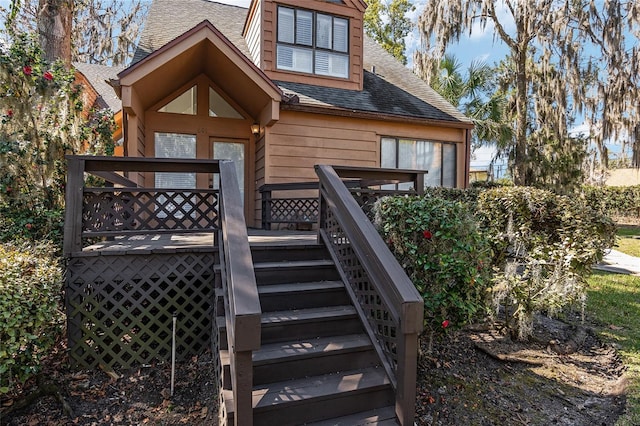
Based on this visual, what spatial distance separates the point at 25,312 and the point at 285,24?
736 cm

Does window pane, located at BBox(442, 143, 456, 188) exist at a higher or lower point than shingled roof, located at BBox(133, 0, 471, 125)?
lower

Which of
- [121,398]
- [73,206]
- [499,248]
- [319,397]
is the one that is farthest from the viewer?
[499,248]

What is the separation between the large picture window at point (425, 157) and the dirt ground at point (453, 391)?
510 cm

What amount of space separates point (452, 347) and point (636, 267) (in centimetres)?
722

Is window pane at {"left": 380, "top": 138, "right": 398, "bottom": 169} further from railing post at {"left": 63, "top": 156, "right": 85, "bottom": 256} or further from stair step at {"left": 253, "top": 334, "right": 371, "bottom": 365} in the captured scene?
railing post at {"left": 63, "top": 156, "right": 85, "bottom": 256}

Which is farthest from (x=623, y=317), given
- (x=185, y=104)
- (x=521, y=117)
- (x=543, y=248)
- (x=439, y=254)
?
(x=521, y=117)

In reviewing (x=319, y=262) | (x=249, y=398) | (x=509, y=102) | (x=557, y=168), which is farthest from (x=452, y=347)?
(x=509, y=102)

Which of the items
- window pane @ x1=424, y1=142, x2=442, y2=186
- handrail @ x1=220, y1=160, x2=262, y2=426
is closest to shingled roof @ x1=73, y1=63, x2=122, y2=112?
window pane @ x1=424, y1=142, x2=442, y2=186

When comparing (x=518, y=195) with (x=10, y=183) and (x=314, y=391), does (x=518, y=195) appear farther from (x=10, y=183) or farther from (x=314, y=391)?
(x=10, y=183)

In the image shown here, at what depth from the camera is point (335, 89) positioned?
862 centimetres

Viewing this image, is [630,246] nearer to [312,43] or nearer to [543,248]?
[543,248]

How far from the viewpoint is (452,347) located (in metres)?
4.19

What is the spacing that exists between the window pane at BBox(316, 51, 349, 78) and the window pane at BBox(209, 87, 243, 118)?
212cm

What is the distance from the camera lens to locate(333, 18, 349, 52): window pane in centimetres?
864
